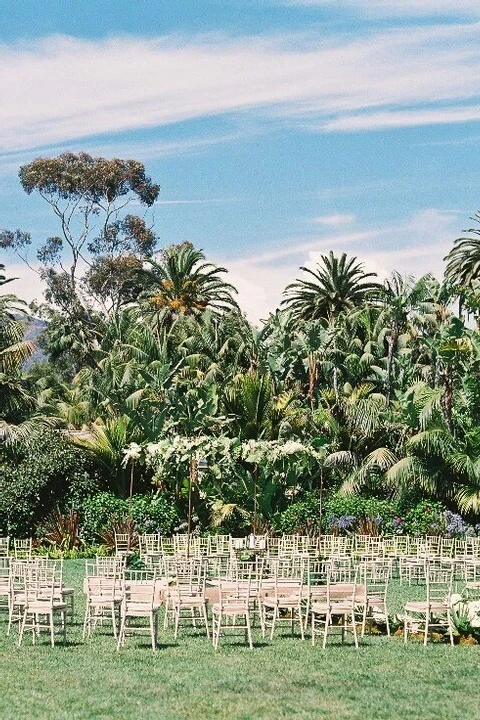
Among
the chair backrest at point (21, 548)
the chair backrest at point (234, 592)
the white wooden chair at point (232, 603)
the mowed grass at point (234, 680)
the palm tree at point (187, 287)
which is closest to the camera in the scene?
the mowed grass at point (234, 680)

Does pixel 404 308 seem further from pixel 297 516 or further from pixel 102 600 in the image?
pixel 102 600

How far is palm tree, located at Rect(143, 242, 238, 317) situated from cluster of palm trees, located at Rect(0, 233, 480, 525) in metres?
0.11

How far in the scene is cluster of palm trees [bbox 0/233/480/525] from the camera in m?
31.4

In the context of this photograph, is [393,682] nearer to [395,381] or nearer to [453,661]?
[453,661]

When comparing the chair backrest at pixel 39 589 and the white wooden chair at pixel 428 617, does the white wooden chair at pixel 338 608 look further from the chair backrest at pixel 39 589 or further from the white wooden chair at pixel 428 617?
the chair backrest at pixel 39 589

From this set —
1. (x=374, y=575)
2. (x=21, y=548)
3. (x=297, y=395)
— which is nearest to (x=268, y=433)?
(x=297, y=395)

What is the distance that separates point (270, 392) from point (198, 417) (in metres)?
5.91

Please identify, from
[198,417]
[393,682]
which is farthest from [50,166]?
[393,682]

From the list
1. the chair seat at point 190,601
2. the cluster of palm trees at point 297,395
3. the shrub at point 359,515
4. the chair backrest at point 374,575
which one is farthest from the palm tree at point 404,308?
the chair seat at point 190,601

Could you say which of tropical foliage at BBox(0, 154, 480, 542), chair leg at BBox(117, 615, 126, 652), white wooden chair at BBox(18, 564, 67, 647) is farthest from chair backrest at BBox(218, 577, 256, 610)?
tropical foliage at BBox(0, 154, 480, 542)

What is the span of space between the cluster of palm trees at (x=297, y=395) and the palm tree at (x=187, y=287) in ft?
0.37

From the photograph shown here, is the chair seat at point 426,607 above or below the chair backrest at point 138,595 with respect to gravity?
below

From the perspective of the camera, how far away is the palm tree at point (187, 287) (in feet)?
164

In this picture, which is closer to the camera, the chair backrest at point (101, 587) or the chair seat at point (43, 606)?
the chair seat at point (43, 606)
